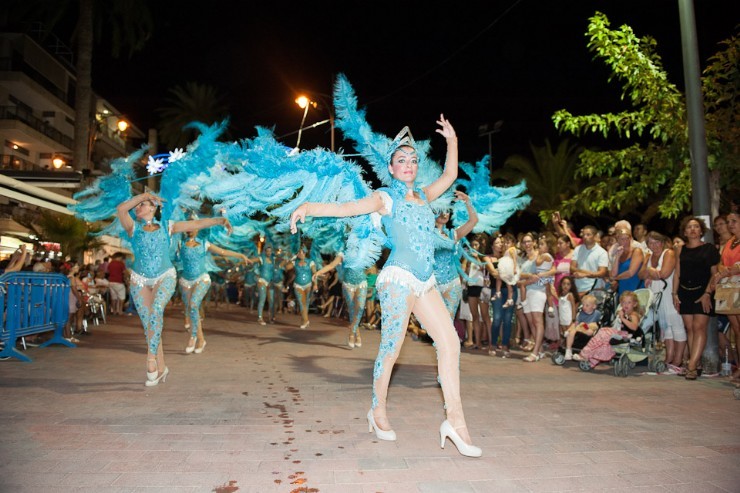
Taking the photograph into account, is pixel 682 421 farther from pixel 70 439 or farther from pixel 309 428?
pixel 70 439

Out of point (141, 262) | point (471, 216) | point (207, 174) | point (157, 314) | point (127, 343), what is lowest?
point (127, 343)

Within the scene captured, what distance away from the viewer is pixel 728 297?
7094mm

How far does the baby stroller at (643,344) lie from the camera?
25.6 ft

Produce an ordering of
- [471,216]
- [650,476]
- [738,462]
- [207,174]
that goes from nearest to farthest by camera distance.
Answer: [650,476], [738,462], [471,216], [207,174]

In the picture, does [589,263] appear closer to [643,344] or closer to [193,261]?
[643,344]

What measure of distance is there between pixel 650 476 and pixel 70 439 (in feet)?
13.1

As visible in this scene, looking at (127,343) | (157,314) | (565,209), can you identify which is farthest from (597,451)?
(127,343)

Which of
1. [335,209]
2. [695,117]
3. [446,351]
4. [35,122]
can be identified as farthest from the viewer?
[35,122]

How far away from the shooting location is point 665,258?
837 centimetres

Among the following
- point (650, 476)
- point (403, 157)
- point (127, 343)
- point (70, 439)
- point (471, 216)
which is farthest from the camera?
point (127, 343)

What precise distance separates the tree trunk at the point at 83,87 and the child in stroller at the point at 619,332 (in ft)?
58.7

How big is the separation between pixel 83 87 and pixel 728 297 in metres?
20.6

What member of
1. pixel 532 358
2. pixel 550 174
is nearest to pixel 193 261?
pixel 532 358

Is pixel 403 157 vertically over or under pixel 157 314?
over
